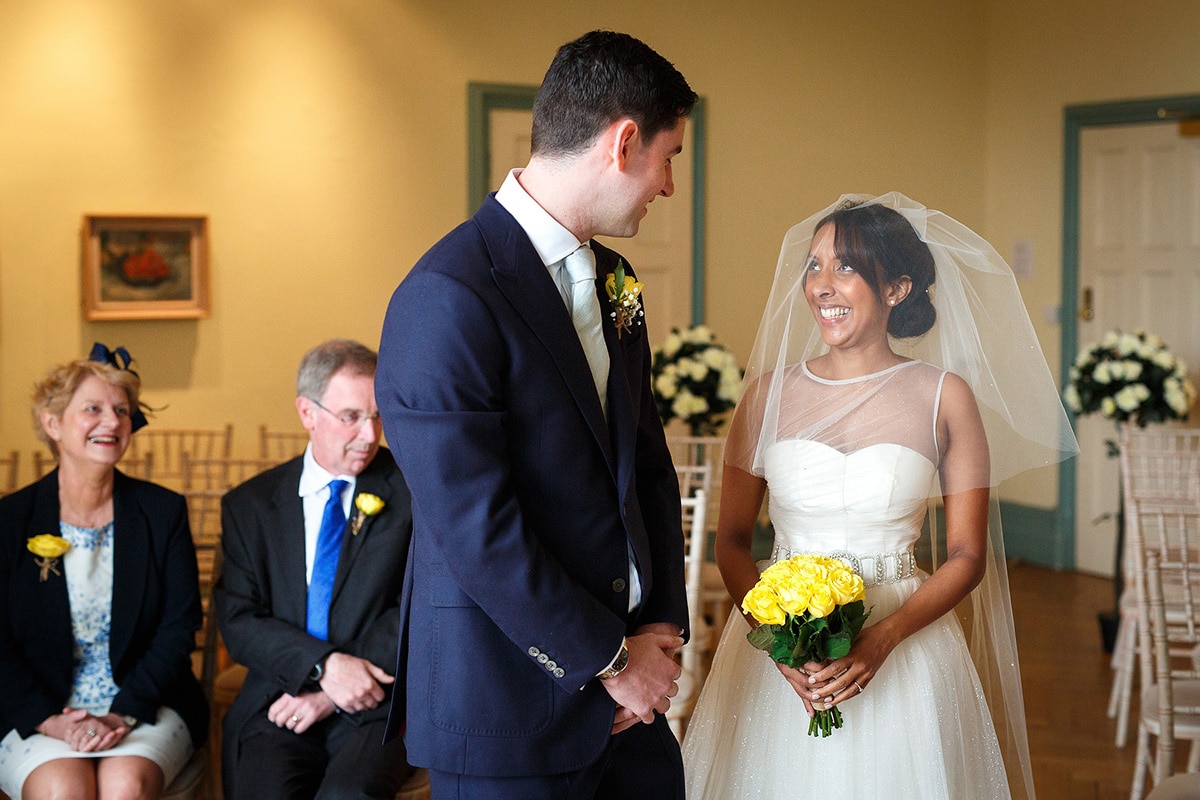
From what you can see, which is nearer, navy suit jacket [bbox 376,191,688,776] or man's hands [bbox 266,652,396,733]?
navy suit jacket [bbox 376,191,688,776]

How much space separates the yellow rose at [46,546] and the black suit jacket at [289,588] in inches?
15.1

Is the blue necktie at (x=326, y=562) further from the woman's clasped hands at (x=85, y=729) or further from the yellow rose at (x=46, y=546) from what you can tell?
the yellow rose at (x=46, y=546)

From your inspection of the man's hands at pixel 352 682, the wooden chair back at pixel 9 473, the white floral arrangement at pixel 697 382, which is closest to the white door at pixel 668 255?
the white floral arrangement at pixel 697 382

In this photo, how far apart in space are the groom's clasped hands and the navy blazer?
148cm

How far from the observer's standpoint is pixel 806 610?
6.98ft

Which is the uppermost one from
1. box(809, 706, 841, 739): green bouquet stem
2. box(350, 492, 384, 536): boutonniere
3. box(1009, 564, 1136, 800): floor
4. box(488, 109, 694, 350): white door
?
box(488, 109, 694, 350): white door

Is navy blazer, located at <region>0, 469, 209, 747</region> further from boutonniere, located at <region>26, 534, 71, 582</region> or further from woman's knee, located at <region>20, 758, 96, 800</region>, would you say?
woman's knee, located at <region>20, 758, 96, 800</region>

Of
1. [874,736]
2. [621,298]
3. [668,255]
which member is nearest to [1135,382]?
[668,255]

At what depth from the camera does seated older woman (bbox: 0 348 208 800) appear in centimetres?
279

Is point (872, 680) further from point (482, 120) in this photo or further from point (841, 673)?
point (482, 120)

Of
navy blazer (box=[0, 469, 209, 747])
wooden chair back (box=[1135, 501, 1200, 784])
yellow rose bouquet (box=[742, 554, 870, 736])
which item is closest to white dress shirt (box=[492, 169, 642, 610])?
yellow rose bouquet (box=[742, 554, 870, 736])

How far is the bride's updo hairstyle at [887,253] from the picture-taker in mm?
2361

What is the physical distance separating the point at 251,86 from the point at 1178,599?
4708 mm

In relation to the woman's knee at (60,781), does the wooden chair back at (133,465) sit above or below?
above
